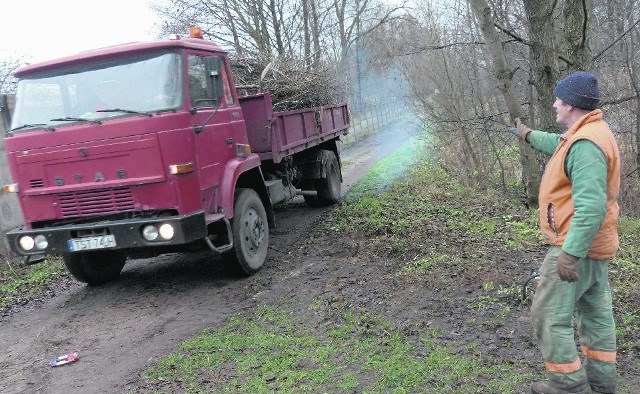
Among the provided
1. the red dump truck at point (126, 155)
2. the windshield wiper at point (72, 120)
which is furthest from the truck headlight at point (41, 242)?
the windshield wiper at point (72, 120)

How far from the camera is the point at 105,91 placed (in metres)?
5.29

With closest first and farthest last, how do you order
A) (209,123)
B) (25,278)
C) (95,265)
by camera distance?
1. (209,123)
2. (95,265)
3. (25,278)

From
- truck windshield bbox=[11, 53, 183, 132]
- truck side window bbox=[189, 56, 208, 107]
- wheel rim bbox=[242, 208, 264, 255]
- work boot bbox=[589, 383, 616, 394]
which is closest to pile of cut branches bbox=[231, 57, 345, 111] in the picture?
truck side window bbox=[189, 56, 208, 107]

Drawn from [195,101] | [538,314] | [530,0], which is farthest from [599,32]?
[538,314]

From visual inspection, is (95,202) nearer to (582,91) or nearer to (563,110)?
(563,110)

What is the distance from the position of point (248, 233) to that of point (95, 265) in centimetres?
192

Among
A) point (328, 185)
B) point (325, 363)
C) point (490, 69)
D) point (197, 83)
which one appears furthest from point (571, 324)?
point (490, 69)

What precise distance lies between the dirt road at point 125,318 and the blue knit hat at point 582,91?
11.3 ft

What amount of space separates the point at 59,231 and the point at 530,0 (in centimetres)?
605

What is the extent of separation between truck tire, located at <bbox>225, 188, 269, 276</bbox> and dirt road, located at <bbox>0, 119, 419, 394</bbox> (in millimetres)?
177

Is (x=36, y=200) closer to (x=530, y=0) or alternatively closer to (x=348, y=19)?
(x=530, y=0)

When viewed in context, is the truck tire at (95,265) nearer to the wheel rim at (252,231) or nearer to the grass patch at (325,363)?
the wheel rim at (252,231)

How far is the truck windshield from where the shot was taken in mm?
5199

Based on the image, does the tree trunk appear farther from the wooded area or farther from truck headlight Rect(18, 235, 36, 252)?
truck headlight Rect(18, 235, 36, 252)
